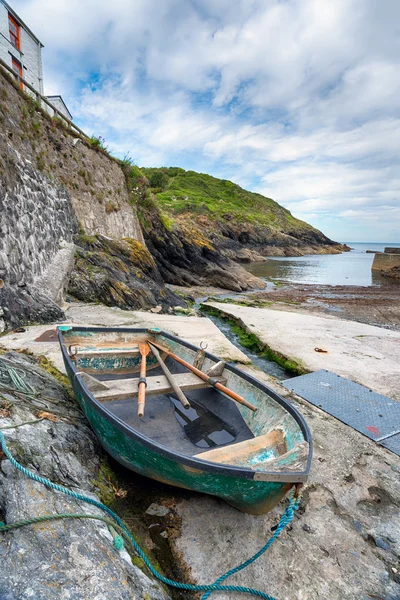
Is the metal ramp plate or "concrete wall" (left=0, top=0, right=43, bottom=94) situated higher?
"concrete wall" (left=0, top=0, right=43, bottom=94)

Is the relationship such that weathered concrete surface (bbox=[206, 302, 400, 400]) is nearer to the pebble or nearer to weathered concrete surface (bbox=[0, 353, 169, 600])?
the pebble

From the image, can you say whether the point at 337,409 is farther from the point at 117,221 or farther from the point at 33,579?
the point at 117,221

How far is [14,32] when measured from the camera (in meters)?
18.0

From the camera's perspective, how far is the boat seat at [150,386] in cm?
406

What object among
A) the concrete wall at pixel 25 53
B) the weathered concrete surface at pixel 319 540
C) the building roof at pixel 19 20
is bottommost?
the weathered concrete surface at pixel 319 540

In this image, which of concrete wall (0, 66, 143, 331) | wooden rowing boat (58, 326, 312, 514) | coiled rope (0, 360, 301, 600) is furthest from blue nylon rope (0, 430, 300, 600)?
concrete wall (0, 66, 143, 331)

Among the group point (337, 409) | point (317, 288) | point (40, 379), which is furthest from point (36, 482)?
point (317, 288)

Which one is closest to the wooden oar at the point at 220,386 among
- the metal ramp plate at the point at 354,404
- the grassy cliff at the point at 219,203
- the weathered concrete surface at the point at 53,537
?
the weathered concrete surface at the point at 53,537

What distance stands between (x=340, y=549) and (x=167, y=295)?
42.0 ft

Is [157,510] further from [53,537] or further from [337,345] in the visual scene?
[337,345]

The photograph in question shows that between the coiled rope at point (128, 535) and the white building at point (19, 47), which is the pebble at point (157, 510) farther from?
the white building at point (19, 47)

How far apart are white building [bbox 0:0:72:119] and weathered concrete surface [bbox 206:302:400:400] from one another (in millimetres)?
18228

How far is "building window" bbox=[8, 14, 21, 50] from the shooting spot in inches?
695

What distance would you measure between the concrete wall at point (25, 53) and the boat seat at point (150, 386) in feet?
68.2
